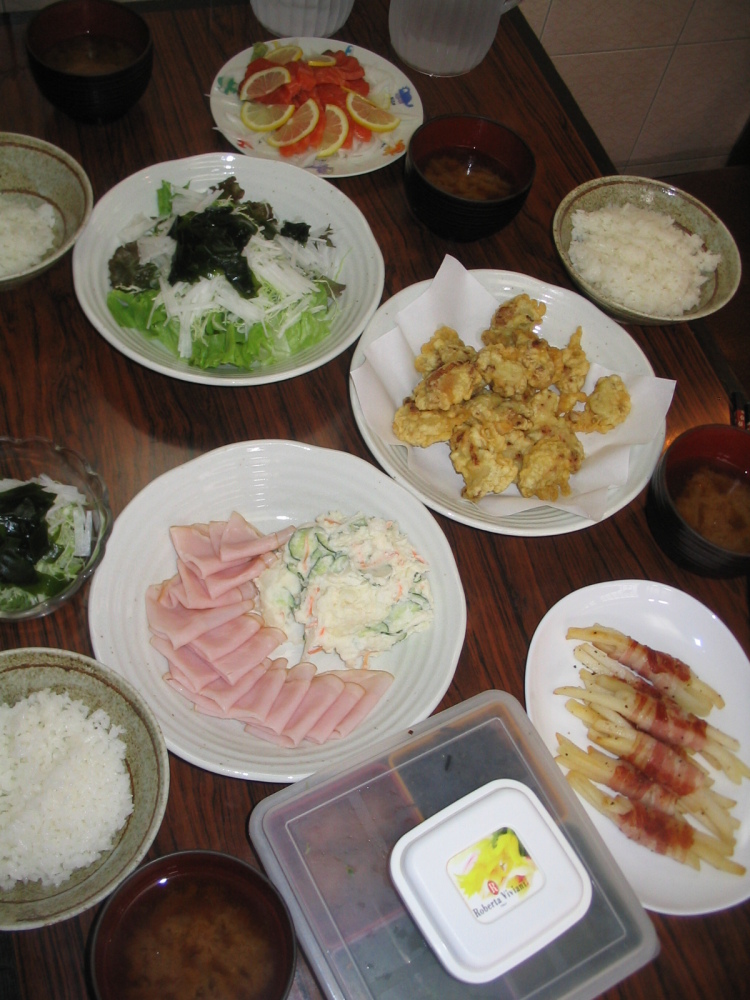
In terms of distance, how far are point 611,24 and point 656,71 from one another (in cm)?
56

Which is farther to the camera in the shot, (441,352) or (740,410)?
(740,410)

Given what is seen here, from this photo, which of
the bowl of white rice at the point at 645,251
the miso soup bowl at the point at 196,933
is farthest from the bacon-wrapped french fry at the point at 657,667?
the bowl of white rice at the point at 645,251

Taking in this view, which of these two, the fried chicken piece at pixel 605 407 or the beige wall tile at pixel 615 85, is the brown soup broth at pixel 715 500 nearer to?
the fried chicken piece at pixel 605 407

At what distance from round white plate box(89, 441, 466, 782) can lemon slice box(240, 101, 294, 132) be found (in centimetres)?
137

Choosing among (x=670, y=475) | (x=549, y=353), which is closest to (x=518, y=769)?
(x=670, y=475)

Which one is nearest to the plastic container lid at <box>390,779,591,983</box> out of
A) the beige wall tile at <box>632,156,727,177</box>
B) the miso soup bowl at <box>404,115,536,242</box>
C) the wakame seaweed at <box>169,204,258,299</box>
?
the wakame seaweed at <box>169,204,258,299</box>

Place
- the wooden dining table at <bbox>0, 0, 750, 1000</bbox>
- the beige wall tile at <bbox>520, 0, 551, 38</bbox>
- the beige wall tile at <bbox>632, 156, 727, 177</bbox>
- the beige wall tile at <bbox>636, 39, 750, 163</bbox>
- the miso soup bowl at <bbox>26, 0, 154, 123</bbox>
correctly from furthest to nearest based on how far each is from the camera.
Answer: the beige wall tile at <bbox>632, 156, 727, 177</bbox> → the beige wall tile at <bbox>636, 39, 750, 163</bbox> → the beige wall tile at <bbox>520, 0, 551, 38</bbox> → the miso soup bowl at <bbox>26, 0, 154, 123</bbox> → the wooden dining table at <bbox>0, 0, 750, 1000</bbox>

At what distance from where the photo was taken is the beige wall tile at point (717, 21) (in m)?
4.49

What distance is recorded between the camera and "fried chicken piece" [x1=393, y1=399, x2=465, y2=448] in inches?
78.4

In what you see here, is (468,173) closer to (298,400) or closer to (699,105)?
(298,400)

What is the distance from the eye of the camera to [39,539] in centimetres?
161

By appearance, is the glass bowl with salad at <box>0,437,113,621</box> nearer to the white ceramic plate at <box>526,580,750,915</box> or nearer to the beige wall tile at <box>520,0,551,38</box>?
the white ceramic plate at <box>526,580,750,915</box>

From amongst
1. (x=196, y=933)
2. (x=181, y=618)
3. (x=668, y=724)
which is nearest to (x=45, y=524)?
(x=181, y=618)

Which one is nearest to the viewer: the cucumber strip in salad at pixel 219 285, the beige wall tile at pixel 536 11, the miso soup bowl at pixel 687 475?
the miso soup bowl at pixel 687 475
